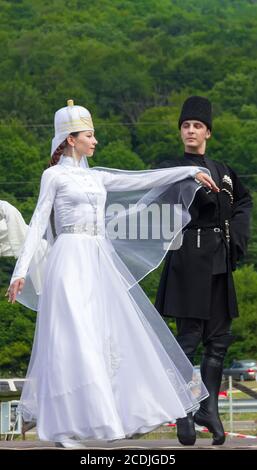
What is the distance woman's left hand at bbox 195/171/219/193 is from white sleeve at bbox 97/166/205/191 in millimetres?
70

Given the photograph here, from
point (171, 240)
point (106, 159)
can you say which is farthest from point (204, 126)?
point (106, 159)

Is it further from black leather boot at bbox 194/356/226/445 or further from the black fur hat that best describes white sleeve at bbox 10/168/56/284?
black leather boot at bbox 194/356/226/445

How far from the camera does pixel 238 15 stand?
129 m

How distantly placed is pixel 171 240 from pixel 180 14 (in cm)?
11774

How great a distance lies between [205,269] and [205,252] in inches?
3.8

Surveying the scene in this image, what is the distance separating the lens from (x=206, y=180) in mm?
8156

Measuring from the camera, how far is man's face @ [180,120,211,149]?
845cm

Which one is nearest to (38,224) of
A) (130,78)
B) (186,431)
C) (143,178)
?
(143,178)

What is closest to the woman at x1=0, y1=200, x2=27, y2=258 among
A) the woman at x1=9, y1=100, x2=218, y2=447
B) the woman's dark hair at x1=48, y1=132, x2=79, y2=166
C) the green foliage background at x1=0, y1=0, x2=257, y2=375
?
the woman at x1=9, y1=100, x2=218, y2=447

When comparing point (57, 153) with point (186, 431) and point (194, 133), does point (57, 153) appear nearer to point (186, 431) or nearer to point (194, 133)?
point (194, 133)

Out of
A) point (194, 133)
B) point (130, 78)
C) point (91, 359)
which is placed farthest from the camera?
point (130, 78)

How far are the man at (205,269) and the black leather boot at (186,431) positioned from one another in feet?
0.92

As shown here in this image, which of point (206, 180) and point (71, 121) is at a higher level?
point (71, 121)
